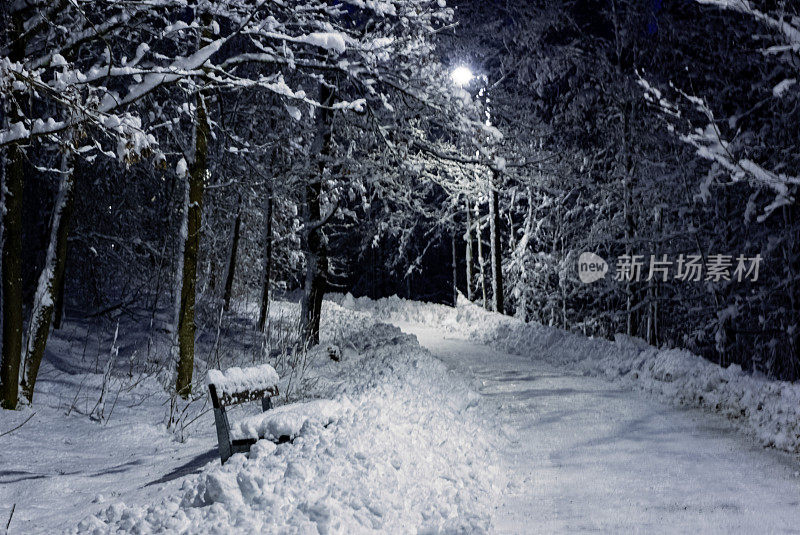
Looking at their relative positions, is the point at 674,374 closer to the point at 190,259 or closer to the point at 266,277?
the point at 190,259

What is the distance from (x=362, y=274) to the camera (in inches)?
2253

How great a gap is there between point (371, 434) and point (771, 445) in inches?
174

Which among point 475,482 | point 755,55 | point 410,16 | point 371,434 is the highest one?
point 755,55

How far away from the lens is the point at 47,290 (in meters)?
7.48

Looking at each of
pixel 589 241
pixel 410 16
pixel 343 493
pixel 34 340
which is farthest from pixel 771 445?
pixel 589 241

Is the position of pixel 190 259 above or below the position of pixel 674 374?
above

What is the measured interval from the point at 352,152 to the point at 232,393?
31.7 feet

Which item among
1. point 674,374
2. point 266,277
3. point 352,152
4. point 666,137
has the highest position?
point 666,137

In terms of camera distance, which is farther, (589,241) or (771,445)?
(589,241)

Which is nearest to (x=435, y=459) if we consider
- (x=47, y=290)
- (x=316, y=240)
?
(x=47, y=290)

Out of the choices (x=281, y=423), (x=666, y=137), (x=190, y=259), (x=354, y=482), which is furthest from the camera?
(x=666, y=137)

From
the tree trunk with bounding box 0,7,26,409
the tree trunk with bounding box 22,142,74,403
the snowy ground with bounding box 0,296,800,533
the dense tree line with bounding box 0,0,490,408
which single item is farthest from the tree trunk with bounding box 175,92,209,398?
the tree trunk with bounding box 0,7,26,409

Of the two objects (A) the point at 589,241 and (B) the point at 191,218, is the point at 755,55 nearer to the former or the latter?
(A) the point at 589,241

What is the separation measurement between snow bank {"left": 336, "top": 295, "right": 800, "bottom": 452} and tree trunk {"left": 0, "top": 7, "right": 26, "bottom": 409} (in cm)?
852
